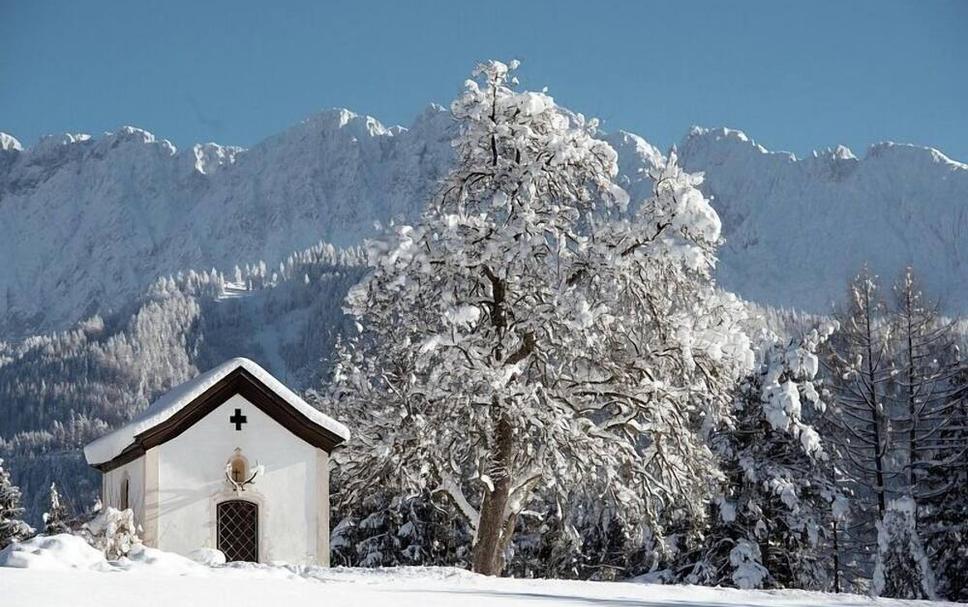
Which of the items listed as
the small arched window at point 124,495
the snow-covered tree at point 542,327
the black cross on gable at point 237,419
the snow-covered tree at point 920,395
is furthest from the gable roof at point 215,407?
the snow-covered tree at point 920,395

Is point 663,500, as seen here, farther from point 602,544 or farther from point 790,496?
point 602,544

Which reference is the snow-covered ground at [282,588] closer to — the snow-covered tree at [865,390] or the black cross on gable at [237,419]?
the black cross on gable at [237,419]

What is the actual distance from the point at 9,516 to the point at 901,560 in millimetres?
37251

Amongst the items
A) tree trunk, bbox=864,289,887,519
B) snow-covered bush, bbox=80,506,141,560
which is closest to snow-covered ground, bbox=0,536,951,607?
snow-covered bush, bbox=80,506,141,560

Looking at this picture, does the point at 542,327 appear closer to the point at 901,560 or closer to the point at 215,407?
the point at 215,407

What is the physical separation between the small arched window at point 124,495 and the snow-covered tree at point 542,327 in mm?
4496

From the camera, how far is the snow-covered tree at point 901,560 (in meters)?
28.8

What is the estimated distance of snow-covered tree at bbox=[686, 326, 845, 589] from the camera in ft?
110

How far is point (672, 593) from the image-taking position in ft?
55.2

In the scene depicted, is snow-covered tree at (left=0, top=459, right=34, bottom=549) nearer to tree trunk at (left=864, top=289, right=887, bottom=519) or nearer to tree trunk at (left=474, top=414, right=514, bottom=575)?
tree trunk at (left=474, top=414, right=514, bottom=575)

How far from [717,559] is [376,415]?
12880 millimetres

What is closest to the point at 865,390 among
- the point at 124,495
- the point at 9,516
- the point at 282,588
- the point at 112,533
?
the point at 124,495

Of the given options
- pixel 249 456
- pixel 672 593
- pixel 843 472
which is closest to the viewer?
pixel 672 593

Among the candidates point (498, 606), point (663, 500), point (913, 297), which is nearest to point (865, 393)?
point (913, 297)
